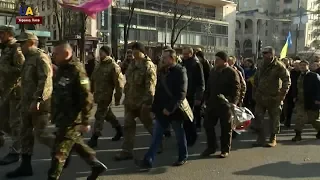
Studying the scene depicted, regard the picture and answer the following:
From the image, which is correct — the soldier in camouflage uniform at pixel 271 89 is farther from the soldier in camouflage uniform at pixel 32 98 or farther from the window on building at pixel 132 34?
the window on building at pixel 132 34

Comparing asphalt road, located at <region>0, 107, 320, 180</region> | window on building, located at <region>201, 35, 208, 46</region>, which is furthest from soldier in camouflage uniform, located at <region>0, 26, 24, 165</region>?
window on building, located at <region>201, 35, 208, 46</region>

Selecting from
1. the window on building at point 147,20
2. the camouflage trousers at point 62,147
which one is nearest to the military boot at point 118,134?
the camouflage trousers at point 62,147

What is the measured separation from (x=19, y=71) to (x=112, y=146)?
2368 millimetres

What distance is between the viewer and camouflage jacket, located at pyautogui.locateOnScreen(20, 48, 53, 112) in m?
5.59

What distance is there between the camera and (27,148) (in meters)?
5.89

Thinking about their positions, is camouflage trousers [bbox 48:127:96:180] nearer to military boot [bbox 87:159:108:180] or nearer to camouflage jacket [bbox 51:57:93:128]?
camouflage jacket [bbox 51:57:93:128]

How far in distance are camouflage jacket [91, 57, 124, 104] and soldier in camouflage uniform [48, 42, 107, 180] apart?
8.63ft

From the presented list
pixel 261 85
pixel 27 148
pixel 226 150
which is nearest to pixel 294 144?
pixel 261 85

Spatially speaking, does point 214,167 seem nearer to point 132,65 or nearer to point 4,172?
point 132,65

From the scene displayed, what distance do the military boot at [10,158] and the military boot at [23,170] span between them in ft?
2.00

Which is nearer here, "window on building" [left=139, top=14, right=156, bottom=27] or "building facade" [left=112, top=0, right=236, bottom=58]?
"building facade" [left=112, top=0, right=236, bottom=58]

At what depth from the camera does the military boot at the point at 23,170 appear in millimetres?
5782

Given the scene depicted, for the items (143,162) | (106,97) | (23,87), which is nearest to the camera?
(23,87)

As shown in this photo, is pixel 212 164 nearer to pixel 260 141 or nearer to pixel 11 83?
pixel 260 141
